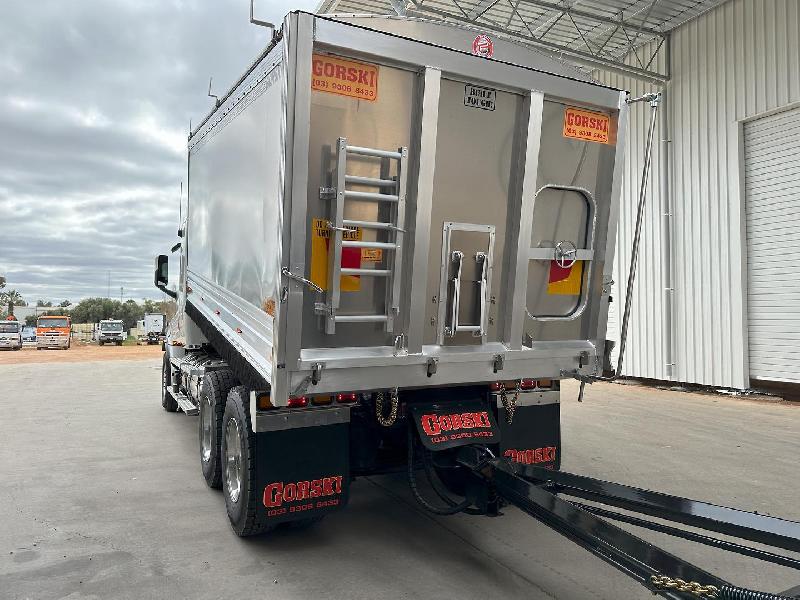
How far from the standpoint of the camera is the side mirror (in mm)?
10109

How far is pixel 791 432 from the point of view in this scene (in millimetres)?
8531

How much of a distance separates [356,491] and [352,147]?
10.8ft

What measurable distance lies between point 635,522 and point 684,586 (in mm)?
933

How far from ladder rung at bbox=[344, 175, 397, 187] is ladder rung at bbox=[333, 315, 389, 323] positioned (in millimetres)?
820

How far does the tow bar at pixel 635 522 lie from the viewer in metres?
2.56

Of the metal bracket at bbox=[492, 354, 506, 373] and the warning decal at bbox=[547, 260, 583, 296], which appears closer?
the metal bracket at bbox=[492, 354, 506, 373]

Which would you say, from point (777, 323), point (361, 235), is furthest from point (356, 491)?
point (777, 323)

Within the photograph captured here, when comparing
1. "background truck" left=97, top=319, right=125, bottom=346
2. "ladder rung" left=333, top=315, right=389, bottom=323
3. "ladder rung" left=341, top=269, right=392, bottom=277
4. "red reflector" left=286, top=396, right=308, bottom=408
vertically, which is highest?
"ladder rung" left=341, top=269, right=392, bottom=277

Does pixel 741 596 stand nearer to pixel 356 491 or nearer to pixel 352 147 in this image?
pixel 352 147

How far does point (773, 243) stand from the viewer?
38.1ft

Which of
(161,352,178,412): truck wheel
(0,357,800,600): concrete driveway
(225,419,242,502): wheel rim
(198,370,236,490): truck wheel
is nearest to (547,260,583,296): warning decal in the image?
(0,357,800,600): concrete driveway

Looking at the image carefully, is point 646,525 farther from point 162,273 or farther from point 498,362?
point 162,273

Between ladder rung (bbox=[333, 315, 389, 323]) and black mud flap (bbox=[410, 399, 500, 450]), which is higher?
ladder rung (bbox=[333, 315, 389, 323])

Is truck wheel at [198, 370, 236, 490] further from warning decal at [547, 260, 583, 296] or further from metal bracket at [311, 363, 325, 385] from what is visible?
warning decal at [547, 260, 583, 296]
